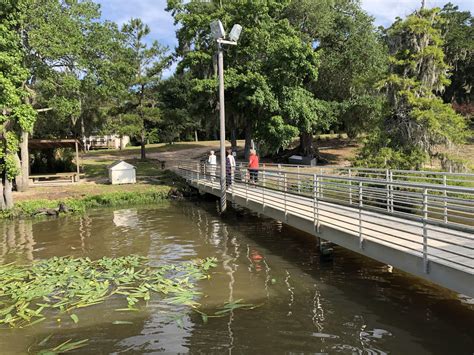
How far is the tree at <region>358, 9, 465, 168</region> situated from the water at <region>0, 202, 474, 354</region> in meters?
8.64

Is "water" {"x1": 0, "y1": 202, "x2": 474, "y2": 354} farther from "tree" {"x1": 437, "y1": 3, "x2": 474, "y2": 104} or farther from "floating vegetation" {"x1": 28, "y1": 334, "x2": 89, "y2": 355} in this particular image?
"tree" {"x1": 437, "y1": 3, "x2": 474, "y2": 104}

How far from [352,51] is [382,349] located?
98.5ft

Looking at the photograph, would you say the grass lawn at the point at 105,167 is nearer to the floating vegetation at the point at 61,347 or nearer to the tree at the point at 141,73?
the tree at the point at 141,73

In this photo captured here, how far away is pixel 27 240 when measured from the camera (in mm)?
14453

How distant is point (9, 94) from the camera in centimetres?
1772

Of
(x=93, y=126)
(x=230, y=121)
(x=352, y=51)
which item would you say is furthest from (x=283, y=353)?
(x=93, y=126)

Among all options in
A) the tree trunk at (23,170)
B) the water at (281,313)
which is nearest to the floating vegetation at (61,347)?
the water at (281,313)

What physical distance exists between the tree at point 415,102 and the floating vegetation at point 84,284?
1210 centimetres

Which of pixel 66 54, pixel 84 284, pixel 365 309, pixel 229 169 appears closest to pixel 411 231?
pixel 365 309

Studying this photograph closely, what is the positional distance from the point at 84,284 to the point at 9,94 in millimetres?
12268

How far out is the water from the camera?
20.2 ft

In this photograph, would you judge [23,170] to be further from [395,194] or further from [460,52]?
[460,52]

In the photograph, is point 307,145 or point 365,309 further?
point 307,145

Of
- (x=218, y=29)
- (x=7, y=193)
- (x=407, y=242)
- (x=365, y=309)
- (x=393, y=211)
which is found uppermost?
(x=218, y=29)
